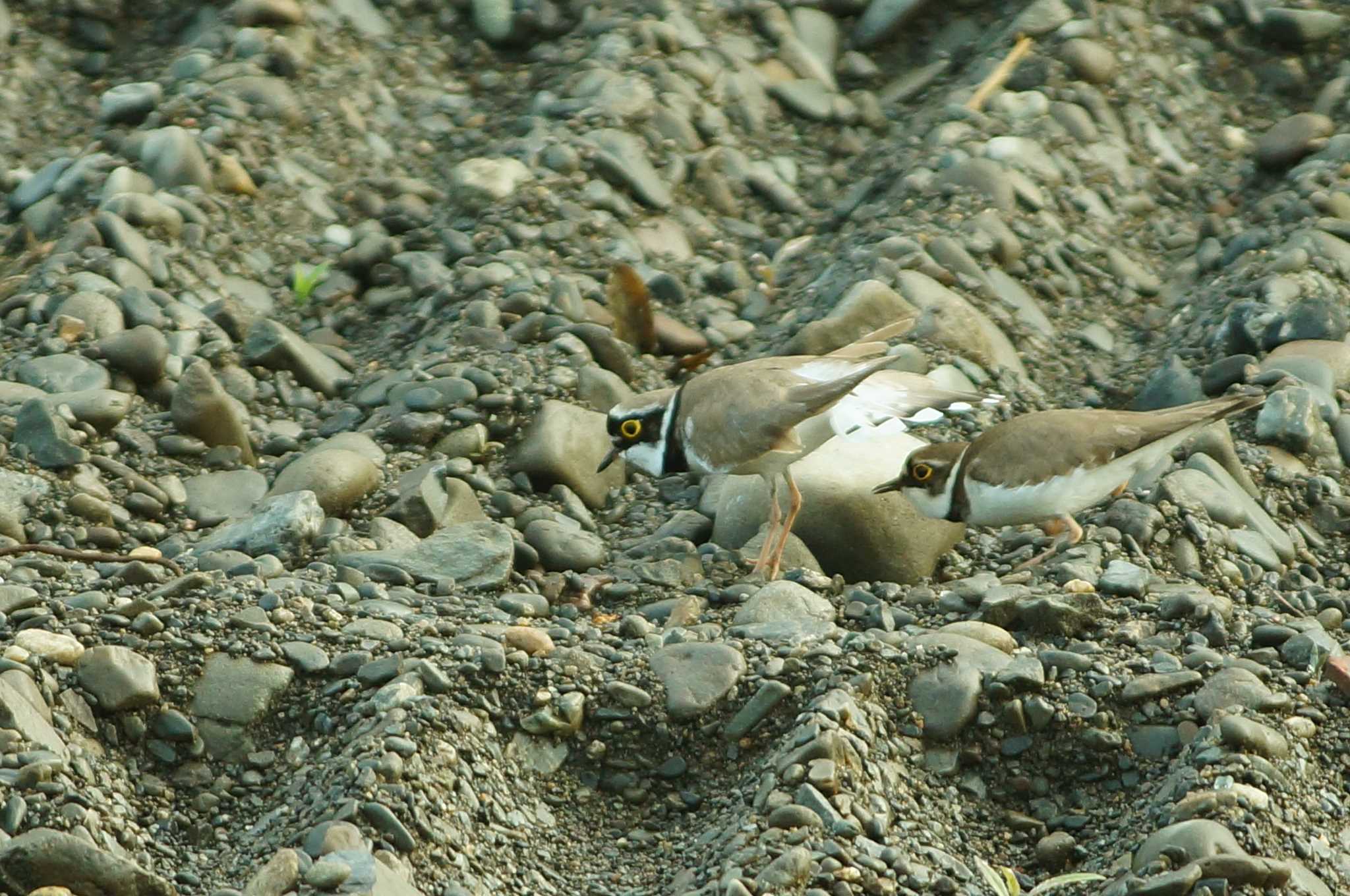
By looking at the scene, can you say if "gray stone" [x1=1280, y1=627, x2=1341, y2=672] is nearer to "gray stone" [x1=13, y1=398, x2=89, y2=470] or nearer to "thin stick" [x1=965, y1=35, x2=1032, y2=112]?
"gray stone" [x1=13, y1=398, x2=89, y2=470]

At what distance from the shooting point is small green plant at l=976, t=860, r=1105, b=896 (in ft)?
12.3

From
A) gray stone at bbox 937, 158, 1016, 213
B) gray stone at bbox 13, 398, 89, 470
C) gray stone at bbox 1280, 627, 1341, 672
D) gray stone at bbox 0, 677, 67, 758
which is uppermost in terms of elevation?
gray stone at bbox 0, 677, 67, 758

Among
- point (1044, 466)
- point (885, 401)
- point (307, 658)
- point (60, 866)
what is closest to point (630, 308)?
Result: point (885, 401)

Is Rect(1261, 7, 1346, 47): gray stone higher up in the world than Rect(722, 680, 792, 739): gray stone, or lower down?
lower down

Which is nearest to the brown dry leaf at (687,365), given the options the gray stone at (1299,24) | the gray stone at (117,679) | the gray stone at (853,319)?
the gray stone at (853,319)

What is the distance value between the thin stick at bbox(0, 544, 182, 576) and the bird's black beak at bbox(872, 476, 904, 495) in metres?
2.41

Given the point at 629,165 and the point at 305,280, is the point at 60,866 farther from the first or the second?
the point at 629,165

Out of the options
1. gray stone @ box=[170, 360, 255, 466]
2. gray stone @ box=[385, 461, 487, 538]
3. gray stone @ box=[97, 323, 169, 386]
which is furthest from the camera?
gray stone @ box=[97, 323, 169, 386]

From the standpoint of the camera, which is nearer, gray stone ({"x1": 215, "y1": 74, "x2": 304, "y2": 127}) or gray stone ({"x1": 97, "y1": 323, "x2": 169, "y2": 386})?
gray stone ({"x1": 97, "y1": 323, "x2": 169, "y2": 386})

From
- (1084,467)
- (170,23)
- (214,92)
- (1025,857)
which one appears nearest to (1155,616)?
(1084,467)

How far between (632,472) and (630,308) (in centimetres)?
88

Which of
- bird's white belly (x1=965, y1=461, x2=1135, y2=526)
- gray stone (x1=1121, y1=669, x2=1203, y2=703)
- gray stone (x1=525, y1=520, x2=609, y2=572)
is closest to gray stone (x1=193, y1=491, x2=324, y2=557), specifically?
gray stone (x1=525, y1=520, x2=609, y2=572)

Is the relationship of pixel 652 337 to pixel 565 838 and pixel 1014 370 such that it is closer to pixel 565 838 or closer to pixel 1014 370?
pixel 1014 370

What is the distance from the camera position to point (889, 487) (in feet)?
18.7
